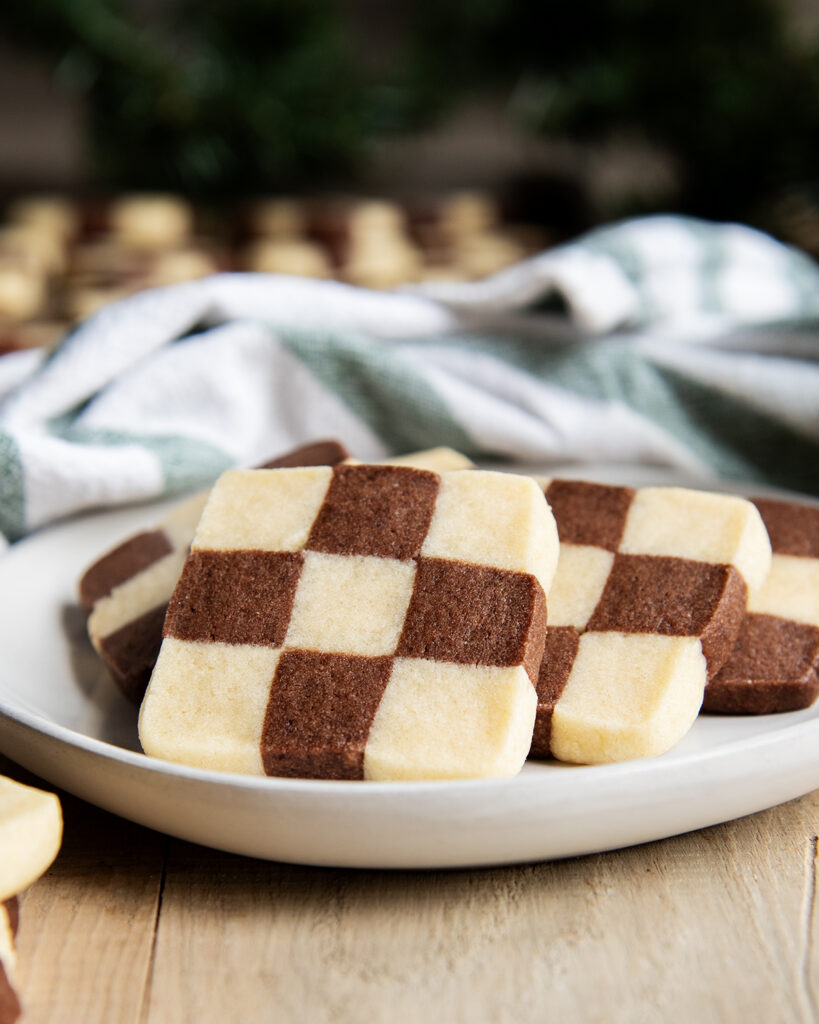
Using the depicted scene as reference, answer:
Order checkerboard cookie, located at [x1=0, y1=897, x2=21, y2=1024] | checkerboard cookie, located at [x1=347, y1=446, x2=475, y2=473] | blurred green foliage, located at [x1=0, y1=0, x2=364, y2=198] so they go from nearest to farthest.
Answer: checkerboard cookie, located at [x1=0, y1=897, x2=21, y2=1024] < checkerboard cookie, located at [x1=347, y1=446, x2=475, y2=473] < blurred green foliage, located at [x1=0, y1=0, x2=364, y2=198]

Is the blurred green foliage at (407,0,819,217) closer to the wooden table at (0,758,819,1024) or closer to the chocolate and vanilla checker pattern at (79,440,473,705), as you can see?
the chocolate and vanilla checker pattern at (79,440,473,705)

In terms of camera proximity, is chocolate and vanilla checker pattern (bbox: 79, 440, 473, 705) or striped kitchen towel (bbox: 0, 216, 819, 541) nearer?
chocolate and vanilla checker pattern (bbox: 79, 440, 473, 705)

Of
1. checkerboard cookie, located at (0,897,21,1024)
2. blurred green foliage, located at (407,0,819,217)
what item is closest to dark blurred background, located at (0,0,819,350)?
blurred green foliage, located at (407,0,819,217)

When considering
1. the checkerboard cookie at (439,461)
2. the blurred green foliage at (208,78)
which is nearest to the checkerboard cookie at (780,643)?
the checkerboard cookie at (439,461)

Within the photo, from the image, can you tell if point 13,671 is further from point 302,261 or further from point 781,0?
point 781,0

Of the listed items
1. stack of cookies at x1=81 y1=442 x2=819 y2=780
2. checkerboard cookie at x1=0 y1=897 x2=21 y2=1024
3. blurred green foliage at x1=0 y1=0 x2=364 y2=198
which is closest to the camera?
checkerboard cookie at x1=0 y1=897 x2=21 y2=1024

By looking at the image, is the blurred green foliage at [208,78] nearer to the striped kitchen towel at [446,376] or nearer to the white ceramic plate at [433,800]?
the striped kitchen towel at [446,376]

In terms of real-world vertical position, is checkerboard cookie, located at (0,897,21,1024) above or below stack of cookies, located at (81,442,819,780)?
below

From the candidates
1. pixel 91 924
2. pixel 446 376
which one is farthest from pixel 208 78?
pixel 91 924

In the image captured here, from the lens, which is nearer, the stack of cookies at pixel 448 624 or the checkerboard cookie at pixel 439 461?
the stack of cookies at pixel 448 624
